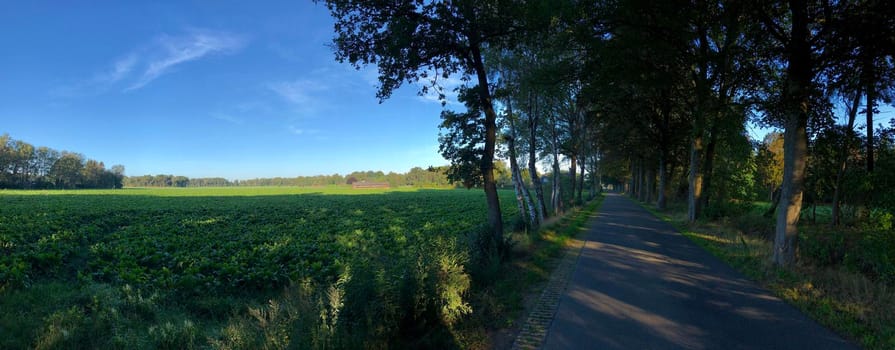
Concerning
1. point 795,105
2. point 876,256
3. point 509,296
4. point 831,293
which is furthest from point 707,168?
point 509,296

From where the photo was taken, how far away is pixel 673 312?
5539 mm

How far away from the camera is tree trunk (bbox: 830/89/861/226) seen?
969cm

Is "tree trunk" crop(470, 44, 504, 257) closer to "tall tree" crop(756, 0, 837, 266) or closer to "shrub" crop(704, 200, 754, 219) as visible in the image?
"tall tree" crop(756, 0, 837, 266)

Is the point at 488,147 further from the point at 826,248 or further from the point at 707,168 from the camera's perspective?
the point at 707,168

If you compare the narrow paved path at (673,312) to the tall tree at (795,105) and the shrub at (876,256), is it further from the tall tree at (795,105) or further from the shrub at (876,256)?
the shrub at (876,256)

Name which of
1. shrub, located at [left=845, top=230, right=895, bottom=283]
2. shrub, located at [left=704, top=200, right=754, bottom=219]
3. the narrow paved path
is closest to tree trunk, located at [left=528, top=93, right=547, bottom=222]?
shrub, located at [left=704, top=200, right=754, bottom=219]

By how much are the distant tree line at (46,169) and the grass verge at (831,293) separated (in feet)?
529

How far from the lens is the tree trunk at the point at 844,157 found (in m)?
9.69

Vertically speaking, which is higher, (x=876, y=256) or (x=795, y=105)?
(x=795, y=105)

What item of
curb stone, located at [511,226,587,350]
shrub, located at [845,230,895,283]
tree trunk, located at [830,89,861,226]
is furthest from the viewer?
tree trunk, located at [830,89,861,226]

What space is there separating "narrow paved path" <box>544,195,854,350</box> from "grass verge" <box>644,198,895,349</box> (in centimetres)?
22

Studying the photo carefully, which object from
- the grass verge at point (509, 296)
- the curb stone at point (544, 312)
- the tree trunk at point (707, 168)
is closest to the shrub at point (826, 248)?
the curb stone at point (544, 312)

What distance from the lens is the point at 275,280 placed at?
398 inches

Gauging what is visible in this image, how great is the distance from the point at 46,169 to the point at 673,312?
572 ft
